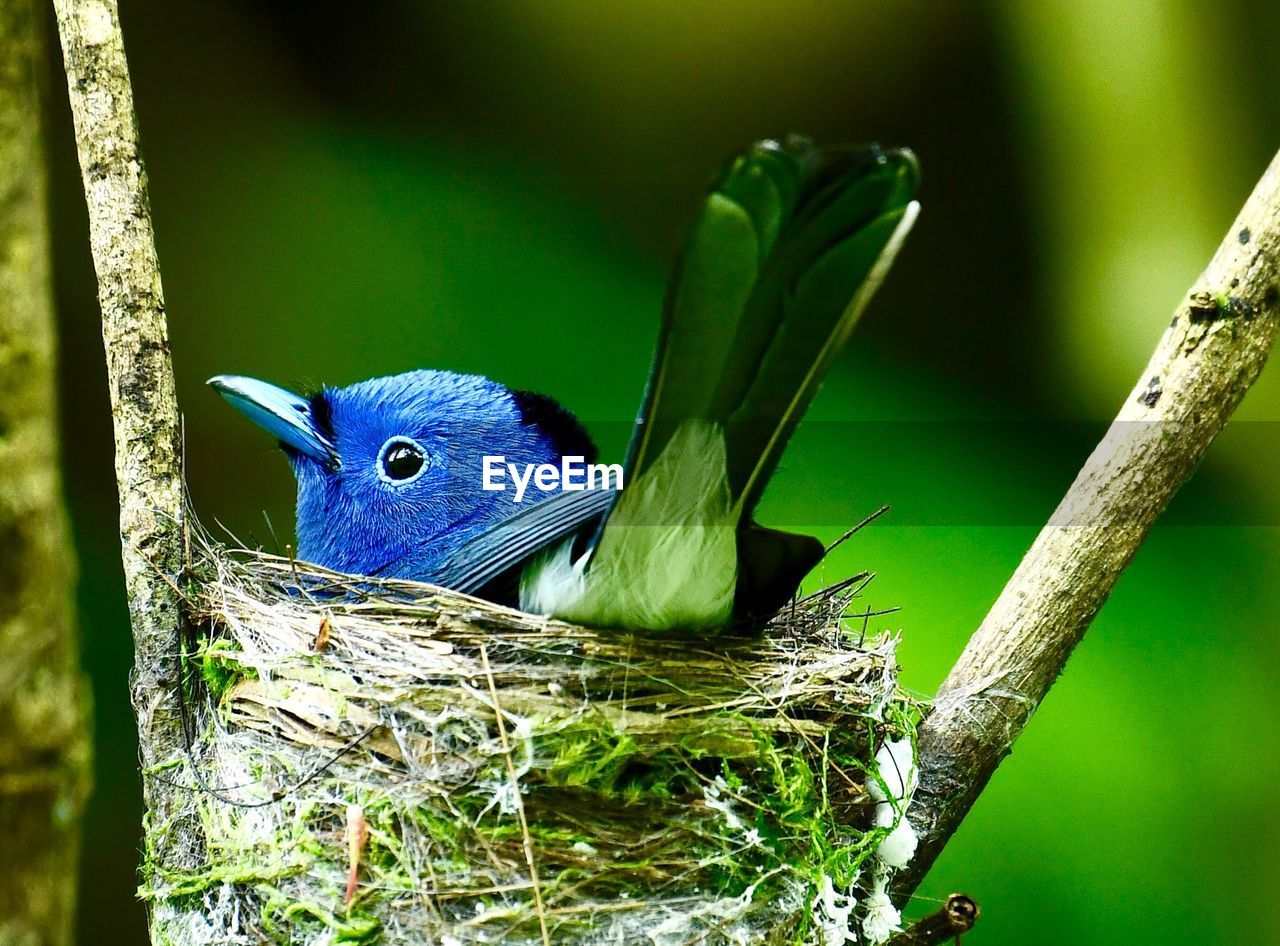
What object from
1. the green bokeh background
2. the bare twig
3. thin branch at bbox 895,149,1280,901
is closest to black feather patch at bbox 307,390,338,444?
the green bokeh background

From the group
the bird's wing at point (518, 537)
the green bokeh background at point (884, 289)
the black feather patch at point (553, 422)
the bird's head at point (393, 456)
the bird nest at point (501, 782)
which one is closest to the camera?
the bird nest at point (501, 782)

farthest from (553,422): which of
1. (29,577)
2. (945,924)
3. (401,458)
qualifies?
(29,577)

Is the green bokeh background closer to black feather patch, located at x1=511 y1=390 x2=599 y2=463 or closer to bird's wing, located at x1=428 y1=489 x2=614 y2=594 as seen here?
black feather patch, located at x1=511 y1=390 x2=599 y2=463

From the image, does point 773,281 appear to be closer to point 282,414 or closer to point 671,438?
point 671,438

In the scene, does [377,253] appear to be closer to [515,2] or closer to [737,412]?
[515,2]

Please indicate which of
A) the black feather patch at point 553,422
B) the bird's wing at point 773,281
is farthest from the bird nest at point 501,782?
the black feather patch at point 553,422

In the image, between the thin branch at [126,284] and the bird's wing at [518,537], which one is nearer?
the thin branch at [126,284]

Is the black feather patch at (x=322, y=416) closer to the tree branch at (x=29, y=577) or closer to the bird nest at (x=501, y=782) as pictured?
the bird nest at (x=501, y=782)
